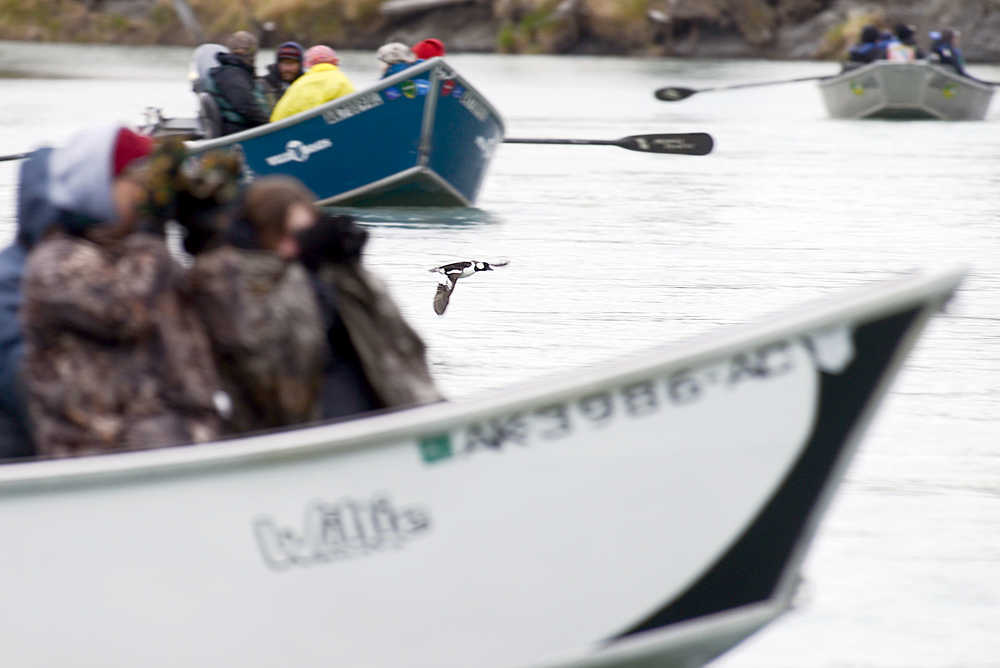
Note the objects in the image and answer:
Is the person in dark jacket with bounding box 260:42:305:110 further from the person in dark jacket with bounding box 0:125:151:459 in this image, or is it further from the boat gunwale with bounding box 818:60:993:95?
the boat gunwale with bounding box 818:60:993:95

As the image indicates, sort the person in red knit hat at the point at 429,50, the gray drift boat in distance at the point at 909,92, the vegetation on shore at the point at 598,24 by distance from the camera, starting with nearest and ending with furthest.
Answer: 1. the person in red knit hat at the point at 429,50
2. the gray drift boat in distance at the point at 909,92
3. the vegetation on shore at the point at 598,24

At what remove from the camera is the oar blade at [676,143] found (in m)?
12.9

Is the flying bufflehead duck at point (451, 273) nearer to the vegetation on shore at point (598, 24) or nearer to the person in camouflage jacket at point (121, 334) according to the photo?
the person in camouflage jacket at point (121, 334)

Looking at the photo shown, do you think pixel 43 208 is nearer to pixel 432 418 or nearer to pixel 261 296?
pixel 261 296

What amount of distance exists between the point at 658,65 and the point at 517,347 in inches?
2181

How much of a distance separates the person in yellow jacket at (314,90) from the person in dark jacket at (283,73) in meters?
0.29

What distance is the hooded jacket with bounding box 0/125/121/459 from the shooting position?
3.80 m

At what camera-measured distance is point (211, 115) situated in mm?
13977

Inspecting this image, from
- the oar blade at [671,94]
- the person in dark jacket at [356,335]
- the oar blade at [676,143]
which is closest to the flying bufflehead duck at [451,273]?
the oar blade at [676,143]

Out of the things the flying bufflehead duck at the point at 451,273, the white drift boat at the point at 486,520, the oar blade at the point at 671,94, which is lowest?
the oar blade at the point at 671,94

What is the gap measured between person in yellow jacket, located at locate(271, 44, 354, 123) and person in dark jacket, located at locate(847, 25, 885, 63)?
56.6 ft

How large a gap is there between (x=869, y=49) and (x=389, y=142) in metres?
17.1

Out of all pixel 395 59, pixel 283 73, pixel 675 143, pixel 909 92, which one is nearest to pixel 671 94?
pixel 395 59

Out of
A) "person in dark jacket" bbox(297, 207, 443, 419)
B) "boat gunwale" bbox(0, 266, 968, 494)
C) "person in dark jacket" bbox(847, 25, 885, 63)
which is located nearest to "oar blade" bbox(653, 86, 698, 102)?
"person in dark jacket" bbox(847, 25, 885, 63)
